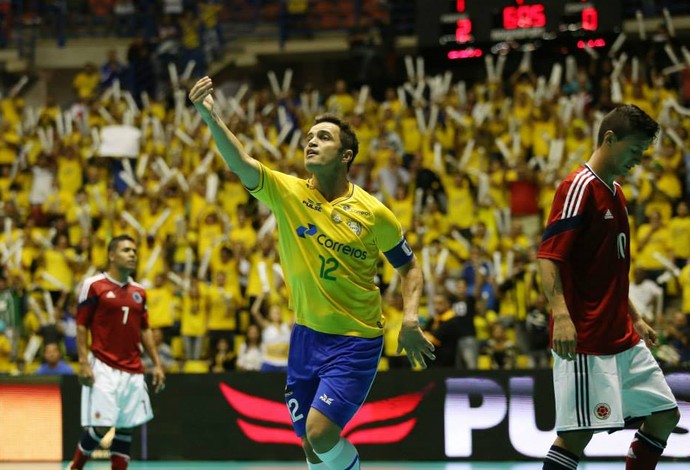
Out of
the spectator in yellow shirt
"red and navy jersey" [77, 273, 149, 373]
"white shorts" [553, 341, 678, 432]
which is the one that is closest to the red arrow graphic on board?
"red and navy jersey" [77, 273, 149, 373]

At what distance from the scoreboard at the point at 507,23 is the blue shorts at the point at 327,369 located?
1437 centimetres

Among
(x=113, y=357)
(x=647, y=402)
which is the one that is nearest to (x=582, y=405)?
→ (x=647, y=402)

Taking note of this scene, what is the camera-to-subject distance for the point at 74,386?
13.6m

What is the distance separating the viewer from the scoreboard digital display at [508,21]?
19.8 meters

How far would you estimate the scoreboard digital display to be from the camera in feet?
64.9

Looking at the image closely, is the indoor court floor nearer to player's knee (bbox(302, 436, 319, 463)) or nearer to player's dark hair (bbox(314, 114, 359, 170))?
player's knee (bbox(302, 436, 319, 463))

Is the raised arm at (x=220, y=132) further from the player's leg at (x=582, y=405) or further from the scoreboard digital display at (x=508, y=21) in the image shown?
the scoreboard digital display at (x=508, y=21)

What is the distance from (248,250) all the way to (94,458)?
4.82 meters

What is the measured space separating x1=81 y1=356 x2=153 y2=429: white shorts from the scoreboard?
1238 centimetres

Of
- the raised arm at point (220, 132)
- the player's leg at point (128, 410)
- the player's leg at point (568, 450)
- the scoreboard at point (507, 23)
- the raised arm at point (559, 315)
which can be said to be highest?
the scoreboard at point (507, 23)

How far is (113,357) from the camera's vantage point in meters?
9.93

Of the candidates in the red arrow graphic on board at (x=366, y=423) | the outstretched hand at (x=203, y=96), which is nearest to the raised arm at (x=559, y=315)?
the outstretched hand at (x=203, y=96)

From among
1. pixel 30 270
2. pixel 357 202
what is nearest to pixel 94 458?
pixel 30 270

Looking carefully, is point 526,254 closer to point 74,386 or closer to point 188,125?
point 74,386
